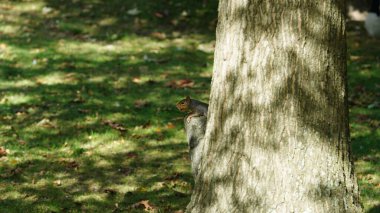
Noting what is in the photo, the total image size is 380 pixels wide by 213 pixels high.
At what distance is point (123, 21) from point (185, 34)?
134cm

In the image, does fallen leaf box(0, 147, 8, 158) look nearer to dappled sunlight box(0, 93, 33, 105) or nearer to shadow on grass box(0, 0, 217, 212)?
shadow on grass box(0, 0, 217, 212)

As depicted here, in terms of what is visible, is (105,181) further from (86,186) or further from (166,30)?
(166,30)

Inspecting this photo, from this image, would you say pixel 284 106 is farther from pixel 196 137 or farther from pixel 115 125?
pixel 115 125

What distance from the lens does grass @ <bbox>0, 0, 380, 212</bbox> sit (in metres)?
6.70

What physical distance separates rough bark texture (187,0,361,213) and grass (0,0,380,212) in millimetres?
1906

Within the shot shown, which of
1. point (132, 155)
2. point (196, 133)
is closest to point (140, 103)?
point (132, 155)

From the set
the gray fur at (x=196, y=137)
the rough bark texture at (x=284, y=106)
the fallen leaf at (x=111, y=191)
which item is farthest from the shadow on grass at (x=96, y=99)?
the rough bark texture at (x=284, y=106)

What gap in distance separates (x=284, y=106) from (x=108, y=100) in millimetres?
5207

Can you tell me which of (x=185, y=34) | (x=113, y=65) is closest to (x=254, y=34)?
(x=113, y=65)

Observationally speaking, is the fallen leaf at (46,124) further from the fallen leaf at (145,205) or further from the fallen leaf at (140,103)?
the fallen leaf at (145,205)

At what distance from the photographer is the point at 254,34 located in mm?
4348

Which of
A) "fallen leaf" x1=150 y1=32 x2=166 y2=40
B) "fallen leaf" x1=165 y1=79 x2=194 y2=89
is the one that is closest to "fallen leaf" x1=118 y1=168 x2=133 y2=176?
"fallen leaf" x1=165 y1=79 x2=194 y2=89

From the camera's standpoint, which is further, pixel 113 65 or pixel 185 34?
pixel 185 34

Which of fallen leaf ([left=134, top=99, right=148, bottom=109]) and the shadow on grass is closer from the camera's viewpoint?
the shadow on grass
